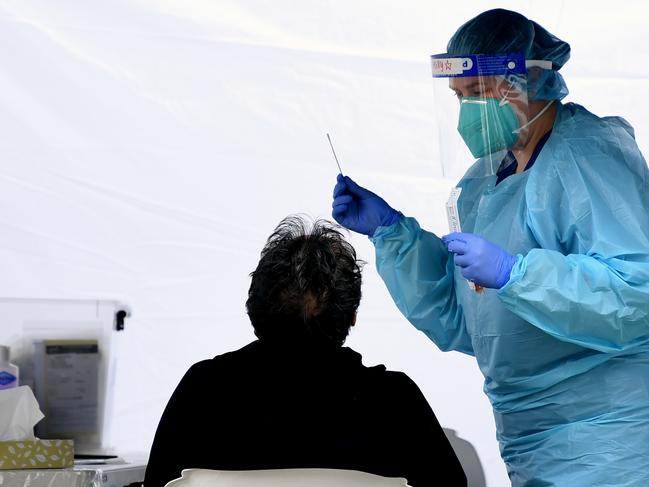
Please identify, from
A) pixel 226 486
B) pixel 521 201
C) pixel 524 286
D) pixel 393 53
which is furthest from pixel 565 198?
pixel 393 53

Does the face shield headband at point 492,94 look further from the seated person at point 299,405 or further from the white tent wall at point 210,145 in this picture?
the white tent wall at point 210,145

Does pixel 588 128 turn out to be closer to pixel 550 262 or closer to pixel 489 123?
pixel 489 123

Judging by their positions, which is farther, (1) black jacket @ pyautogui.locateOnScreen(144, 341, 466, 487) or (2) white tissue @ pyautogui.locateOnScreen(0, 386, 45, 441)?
(2) white tissue @ pyautogui.locateOnScreen(0, 386, 45, 441)

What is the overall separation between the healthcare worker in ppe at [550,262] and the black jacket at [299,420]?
203mm

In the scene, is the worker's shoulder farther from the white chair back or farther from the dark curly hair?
the white chair back

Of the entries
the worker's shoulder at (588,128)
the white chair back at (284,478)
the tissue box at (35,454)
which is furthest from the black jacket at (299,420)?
the worker's shoulder at (588,128)

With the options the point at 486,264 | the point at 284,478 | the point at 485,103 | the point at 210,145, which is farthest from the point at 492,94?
the point at 210,145

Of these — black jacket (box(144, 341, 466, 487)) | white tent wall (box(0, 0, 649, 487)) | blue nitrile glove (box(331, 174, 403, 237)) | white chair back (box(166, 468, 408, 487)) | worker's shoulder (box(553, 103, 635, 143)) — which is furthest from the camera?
white tent wall (box(0, 0, 649, 487))

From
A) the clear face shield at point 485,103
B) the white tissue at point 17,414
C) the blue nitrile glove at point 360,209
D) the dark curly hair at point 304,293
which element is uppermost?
the clear face shield at point 485,103

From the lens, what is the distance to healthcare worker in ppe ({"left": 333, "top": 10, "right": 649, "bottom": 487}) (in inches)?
57.1

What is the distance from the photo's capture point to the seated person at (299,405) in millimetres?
1432

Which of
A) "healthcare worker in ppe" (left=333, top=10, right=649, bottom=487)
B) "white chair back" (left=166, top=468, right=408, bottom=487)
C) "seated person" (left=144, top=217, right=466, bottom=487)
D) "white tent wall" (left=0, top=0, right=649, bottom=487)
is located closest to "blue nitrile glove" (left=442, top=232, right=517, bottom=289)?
"healthcare worker in ppe" (left=333, top=10, right=649, bottom=487)

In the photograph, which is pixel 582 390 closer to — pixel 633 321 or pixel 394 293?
pixel 633 321

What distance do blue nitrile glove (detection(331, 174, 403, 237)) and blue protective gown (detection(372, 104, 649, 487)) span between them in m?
0.23
